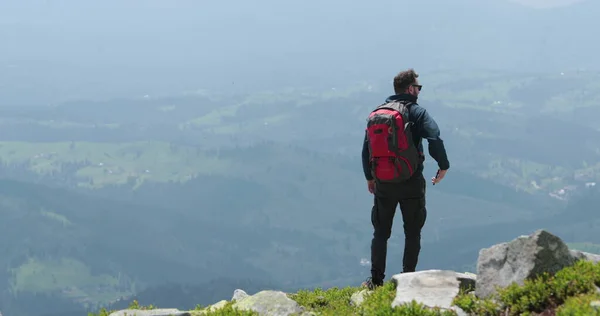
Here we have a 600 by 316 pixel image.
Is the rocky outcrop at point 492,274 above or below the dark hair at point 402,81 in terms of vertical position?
below

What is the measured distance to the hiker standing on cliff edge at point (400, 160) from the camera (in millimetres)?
13047

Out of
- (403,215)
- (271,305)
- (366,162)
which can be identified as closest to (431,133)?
(366,162)

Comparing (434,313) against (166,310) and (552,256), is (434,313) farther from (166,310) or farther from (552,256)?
(166,310)

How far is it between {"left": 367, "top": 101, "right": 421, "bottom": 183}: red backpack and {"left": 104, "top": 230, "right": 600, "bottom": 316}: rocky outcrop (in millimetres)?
2101

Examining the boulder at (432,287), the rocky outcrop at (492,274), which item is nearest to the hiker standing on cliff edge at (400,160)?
the boulder at (432,287)

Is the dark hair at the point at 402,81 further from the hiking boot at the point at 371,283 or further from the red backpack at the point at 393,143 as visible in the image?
the hiking boot at the point at 371,283

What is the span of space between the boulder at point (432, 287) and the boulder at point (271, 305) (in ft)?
6.55

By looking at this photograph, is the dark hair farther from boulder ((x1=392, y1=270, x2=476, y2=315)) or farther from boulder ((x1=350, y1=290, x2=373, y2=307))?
boulder ((x1=350, y1=290, x2=373, y2=307))

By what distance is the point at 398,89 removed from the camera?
13766 mm

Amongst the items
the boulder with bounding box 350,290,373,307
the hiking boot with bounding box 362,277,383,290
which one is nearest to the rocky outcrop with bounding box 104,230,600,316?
the boulder with bounding box 350,290,373,307

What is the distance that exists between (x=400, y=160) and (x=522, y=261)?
11.6 feet

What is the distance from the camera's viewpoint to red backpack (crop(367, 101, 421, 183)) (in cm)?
1299

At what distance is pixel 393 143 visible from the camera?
13.0 m

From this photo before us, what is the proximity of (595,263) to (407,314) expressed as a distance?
3309mm
